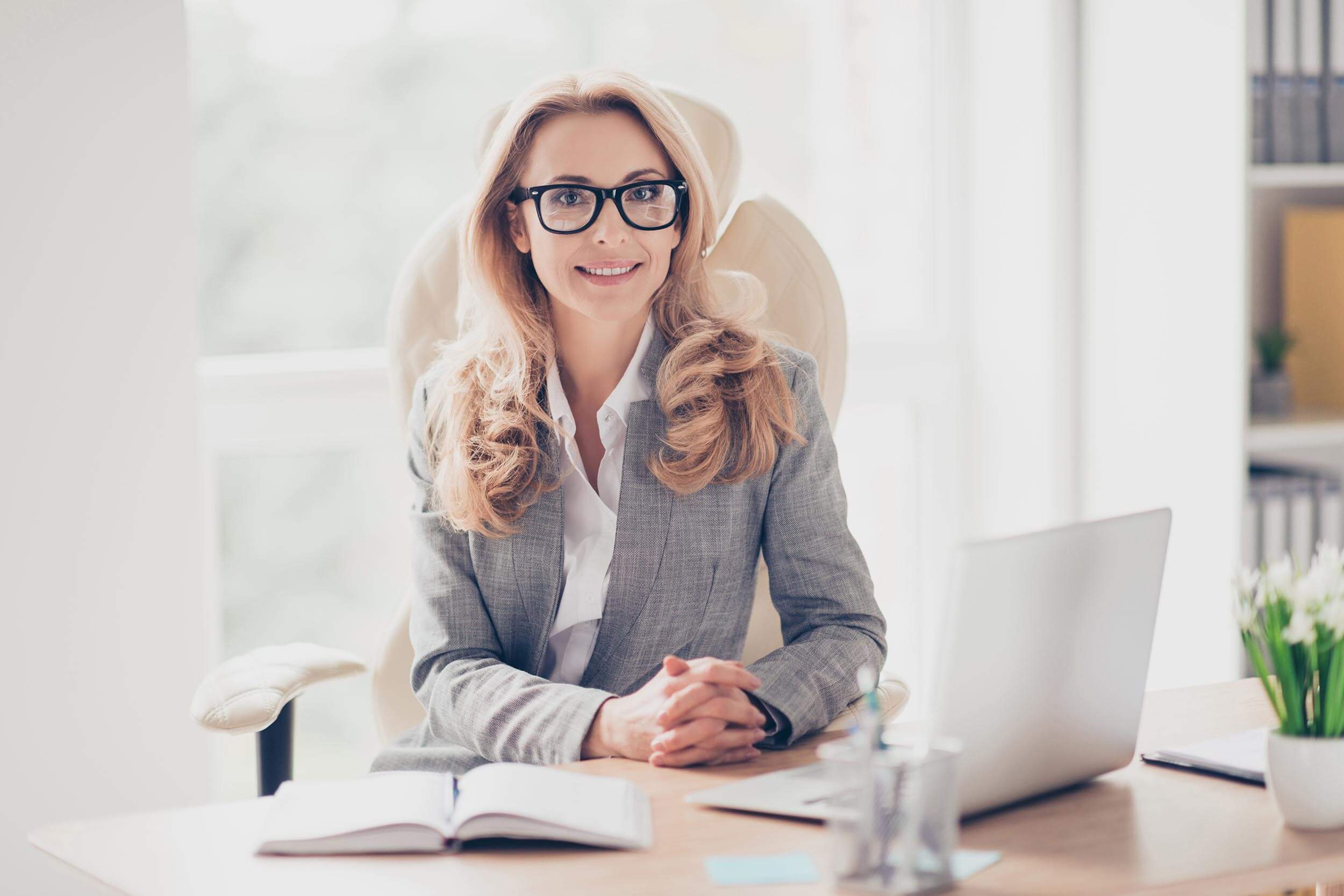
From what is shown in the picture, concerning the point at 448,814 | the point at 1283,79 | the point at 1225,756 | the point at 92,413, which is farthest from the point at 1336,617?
the point at 1283,79

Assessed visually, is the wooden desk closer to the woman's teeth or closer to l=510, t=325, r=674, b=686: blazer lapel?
l=510, t=325, r=674, b=686: blazer lapel

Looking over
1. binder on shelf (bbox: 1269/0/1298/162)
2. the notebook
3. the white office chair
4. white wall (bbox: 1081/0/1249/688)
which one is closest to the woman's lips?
the white office chair

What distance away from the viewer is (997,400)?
10.4 ft

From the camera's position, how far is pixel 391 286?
9.16 ft

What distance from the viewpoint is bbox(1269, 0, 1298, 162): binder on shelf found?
2.60 m

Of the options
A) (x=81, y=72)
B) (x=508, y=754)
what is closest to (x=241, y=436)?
(x=81, y=72)

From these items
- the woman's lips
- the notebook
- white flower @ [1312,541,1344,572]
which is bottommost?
the notebook

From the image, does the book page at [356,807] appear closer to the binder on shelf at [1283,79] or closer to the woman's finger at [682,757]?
the woman's finger at [682,757]

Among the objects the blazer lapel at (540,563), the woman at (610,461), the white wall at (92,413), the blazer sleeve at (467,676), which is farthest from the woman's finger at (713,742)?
the white wall at (92,413)

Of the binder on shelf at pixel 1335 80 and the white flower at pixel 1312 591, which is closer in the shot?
→ the white flower at pixel 1312 591

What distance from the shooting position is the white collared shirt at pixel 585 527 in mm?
1679

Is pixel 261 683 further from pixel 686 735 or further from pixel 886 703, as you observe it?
pixel 886 703

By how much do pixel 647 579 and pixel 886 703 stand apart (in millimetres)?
328

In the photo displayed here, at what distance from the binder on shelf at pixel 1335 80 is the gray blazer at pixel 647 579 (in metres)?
1.53
